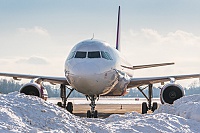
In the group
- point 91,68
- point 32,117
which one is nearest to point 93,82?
point 91,68

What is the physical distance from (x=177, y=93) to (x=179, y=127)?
30.2ft

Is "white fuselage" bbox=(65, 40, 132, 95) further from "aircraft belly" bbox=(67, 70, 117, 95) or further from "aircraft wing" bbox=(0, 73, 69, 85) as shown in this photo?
"aircraft wing" bbox=(0, 73, 69, 85)

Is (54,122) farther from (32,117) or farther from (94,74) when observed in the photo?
(94,74)

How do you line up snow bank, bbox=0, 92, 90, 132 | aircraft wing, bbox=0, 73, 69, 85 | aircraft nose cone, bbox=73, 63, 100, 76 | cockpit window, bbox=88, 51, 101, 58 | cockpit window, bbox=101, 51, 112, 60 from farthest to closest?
1. aircraft wing, bbox=0, 73, 69, 85
2. cockpit window, bbox=101, 51, 112, 60
3. cockpit window, bbox=88, 51, 101, 58
4. aircraft nose cone, bbox=73, 63, 100, 76
5. snow bank, bbox=0, 92, 90, 132

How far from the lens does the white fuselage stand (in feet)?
45.4

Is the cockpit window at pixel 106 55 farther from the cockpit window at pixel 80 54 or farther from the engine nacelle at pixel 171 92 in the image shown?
the engine nacelle at pixel 171 92

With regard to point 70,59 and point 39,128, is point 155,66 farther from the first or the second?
point 39,128

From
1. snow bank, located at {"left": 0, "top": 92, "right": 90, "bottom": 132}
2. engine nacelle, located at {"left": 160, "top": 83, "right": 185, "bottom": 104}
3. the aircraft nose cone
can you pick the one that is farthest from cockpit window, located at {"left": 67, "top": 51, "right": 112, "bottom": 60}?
snow bank, located at {"left": 0, "top": 92, "right": 90, "bottom": 132}

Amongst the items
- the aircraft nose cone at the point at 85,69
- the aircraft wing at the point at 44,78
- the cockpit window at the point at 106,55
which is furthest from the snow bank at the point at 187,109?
the aircraft wing at the point at 44,78

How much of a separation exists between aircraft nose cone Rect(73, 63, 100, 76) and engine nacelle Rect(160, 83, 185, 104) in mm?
3936

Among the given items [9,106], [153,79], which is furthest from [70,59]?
[9,106]

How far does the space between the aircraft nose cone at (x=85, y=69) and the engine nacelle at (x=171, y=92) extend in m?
3.94

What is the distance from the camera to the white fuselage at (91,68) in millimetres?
13852

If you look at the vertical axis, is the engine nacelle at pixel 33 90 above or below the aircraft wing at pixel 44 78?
below
